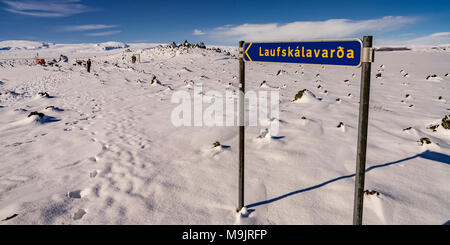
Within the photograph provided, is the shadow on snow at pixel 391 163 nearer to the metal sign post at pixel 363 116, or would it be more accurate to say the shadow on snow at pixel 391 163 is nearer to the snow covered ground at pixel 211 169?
the snow covered ground at pixel 211 169

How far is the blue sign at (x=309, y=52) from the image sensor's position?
92.0 inches

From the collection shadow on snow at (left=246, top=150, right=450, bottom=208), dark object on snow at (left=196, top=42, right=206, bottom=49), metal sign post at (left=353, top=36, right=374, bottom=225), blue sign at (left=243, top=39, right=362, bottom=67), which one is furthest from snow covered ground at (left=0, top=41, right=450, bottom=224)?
dark object on snow at (left=196, top=42, right=206, bottom=49)

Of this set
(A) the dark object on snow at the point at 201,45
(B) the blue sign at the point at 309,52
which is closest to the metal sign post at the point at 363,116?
(B) the blue sign at the point at 309,52

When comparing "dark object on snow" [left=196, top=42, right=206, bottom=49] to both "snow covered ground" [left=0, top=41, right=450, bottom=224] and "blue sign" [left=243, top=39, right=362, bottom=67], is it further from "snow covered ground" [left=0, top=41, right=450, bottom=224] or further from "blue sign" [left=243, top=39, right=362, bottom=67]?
"blue sign" [left=243, top=39, right=362, bottom=67]

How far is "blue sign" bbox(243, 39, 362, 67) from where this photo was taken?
2.34 meters

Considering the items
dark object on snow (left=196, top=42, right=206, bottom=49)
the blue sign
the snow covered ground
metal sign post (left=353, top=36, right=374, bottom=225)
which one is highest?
dark object on snow (left=196, top=42, right=206, bottom=49)

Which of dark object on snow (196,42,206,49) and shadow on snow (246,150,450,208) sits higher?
dark object on snow (196,42,206,49)

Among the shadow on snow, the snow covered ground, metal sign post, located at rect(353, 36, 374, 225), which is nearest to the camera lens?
metal sign post, located at rect(353, 36, 374, 225)

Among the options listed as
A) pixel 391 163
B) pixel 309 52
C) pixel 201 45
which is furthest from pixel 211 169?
pixel 201 45

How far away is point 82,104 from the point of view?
11.1 m

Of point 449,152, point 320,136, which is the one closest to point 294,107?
point 320,136

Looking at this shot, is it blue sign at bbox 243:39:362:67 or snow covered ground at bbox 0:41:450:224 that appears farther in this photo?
snow covered ground at bbox 0:41:450:224

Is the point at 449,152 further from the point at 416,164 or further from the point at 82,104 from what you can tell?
the point at 82,104

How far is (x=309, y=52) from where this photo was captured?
8.75 ft
